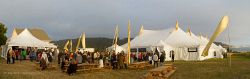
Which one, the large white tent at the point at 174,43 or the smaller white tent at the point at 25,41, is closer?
the smaller white tent at the point at 25,41

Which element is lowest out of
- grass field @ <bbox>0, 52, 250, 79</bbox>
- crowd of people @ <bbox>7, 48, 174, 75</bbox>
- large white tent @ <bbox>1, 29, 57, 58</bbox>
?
grass field @ <bbox>0, 52, 250, 79</bbox>

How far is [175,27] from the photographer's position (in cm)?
4494

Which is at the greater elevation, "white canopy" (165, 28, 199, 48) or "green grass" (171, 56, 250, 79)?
"white canopy" (165, 28, 199, 48)

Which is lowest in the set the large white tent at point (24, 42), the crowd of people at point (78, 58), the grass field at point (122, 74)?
the grass field at point (122, 74)

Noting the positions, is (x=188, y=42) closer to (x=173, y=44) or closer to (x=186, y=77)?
(x=173, y=44)

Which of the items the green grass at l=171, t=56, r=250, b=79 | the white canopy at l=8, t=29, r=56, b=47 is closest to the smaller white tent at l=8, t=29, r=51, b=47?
the white canopy at l=8, t=29, r=56, b=47

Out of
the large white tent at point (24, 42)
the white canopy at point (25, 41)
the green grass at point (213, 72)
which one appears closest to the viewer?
the green grass at point (213, 72)

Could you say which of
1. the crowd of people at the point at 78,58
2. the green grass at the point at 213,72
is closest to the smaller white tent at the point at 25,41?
the crowd of people at the point at 78,58

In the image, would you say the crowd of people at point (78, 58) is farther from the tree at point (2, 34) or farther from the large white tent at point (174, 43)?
the tree at point (2, 34)

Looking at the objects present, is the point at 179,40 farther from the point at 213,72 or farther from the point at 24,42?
the point at 213,72

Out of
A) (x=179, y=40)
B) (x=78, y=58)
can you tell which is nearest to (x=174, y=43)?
(x=179, y=40)

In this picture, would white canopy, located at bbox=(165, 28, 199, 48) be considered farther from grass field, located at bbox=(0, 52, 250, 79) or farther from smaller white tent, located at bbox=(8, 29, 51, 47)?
grass field, located at bbox=(0, 52, 250, 79)

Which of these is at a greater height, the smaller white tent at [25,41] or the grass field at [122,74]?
the smaller white tent at [25,41]

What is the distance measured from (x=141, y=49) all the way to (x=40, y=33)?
55.0m
